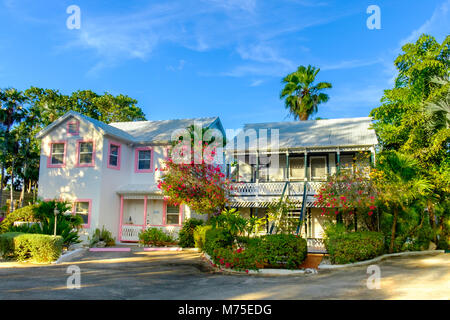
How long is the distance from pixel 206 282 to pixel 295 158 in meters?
13.1

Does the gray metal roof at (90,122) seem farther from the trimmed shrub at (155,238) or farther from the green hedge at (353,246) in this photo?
the green hedge at (353,246)

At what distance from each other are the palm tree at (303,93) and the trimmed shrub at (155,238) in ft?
53.4

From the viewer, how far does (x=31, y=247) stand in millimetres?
14281

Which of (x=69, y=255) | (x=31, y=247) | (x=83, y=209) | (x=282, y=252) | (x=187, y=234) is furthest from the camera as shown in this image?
(x=83, y=209)

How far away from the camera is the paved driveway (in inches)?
343

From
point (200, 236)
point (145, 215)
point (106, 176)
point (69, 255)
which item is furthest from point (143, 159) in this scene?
point (69, 255)

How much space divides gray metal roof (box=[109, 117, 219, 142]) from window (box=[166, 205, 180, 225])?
4022mm

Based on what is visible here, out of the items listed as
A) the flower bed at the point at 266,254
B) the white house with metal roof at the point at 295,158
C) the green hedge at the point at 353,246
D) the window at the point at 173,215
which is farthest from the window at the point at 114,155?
the green hedge at the point at 353,246

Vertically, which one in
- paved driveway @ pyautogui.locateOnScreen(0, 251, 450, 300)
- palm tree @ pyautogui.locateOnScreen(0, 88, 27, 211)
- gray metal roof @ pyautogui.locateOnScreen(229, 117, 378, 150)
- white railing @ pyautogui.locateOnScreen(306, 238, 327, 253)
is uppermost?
palm tree @ pyautogui.locateOnScreen(0, 88, 27, 211)

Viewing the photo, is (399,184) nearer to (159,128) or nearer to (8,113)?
(159,128)

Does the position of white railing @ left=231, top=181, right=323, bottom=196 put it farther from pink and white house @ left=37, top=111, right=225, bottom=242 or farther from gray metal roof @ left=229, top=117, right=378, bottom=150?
pink and white house @ left=37, top=111, right=225, bottom=242

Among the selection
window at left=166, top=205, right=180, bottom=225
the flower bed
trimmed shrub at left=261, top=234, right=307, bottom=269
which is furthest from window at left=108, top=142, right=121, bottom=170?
trimmed shrub at left=261, top=234, right=307, bottom=269

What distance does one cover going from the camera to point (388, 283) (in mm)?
9594
